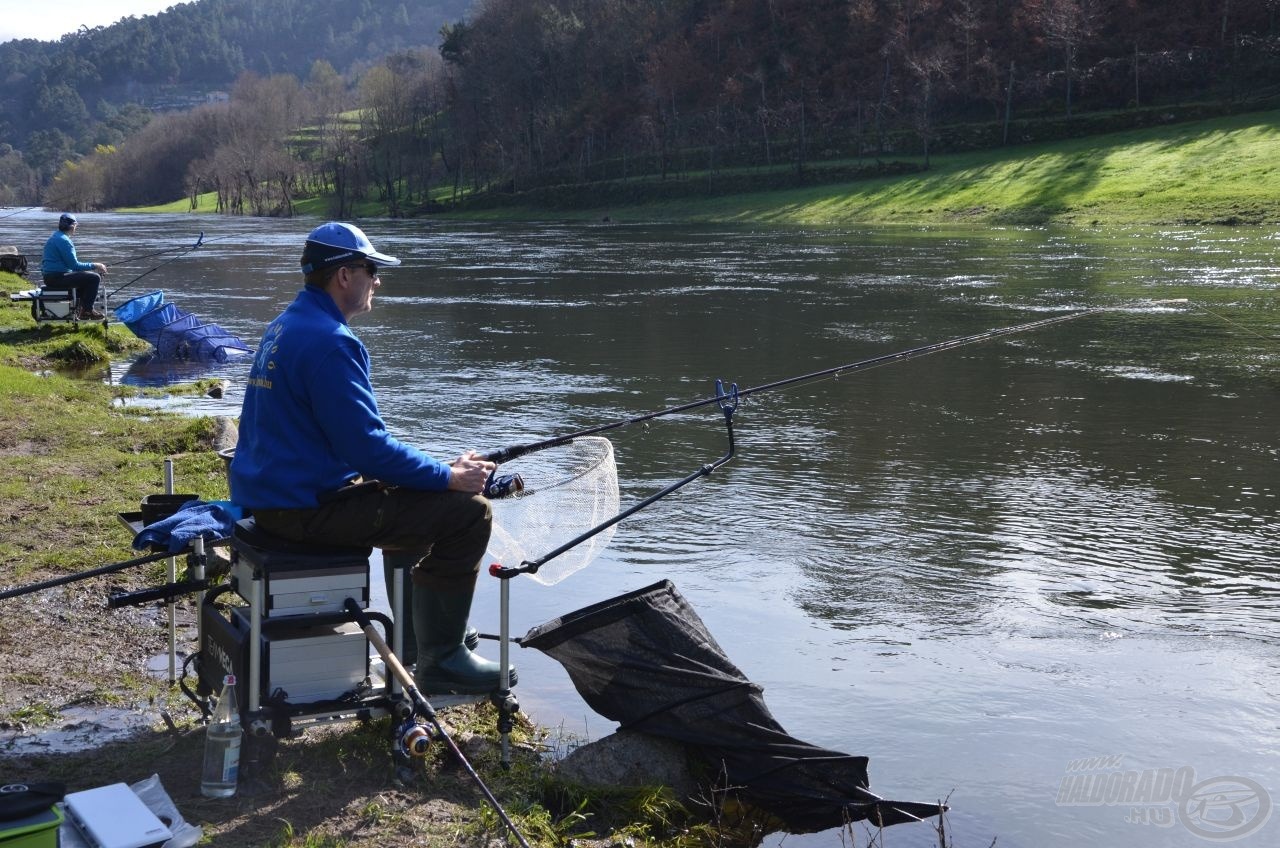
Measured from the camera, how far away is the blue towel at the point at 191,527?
5.38 meters

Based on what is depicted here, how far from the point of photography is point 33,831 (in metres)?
3.85

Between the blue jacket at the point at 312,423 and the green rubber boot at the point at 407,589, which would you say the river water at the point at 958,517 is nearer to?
the green rubber boot at the point at 407,589

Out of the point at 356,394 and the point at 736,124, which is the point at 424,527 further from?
the point at 736,124

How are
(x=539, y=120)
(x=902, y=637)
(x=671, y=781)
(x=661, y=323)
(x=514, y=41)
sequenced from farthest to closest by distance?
(x=514, y=41) → (x=539, y=120) → (x=661, y=323) → (x=902, y=637) → (x=671, y=781)

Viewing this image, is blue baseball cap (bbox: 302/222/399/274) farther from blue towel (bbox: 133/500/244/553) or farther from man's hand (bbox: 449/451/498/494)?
blue towel (bbox: 133/500/244/553)

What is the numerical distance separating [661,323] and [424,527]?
18394 millimetres

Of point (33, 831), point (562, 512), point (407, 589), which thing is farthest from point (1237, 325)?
point (33, 831)

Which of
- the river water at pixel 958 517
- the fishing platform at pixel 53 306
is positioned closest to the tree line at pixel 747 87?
the river water at pixel 958 517

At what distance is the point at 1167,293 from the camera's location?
971 inches

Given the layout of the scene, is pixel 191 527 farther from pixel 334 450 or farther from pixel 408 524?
pixel 408 524

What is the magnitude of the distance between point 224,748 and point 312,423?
48.7 inches

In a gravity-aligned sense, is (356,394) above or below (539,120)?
below

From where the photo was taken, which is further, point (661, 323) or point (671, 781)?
point (661, 323)

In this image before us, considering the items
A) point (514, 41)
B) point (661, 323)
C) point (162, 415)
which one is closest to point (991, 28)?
point (514, 41)
